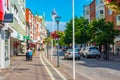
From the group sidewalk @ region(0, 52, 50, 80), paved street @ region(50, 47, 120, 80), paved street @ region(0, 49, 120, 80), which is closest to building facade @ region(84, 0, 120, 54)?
paved street @ region(50, 47, 120, 80)

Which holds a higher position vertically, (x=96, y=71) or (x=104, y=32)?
(x=104, y=32)

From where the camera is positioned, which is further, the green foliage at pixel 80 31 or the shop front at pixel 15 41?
the green foliage at pixel 80 31

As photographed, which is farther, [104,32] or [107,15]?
[107,15]

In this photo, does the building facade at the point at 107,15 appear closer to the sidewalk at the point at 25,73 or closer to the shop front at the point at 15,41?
the shop front at the point at 15,41

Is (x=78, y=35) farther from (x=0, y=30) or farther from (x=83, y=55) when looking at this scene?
(x=0, y=30)

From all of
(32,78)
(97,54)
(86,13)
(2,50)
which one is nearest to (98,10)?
(86,13)

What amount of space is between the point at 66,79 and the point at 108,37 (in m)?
29.4

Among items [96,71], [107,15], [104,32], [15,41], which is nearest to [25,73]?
[96,71]

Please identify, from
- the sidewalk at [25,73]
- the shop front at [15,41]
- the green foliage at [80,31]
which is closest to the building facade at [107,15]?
the green foliage at [80,31]

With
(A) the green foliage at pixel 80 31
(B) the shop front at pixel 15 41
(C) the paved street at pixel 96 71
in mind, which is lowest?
(C) the paved street at pixel 96 71

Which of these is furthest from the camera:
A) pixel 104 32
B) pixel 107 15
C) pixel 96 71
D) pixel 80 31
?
pixel 80 31

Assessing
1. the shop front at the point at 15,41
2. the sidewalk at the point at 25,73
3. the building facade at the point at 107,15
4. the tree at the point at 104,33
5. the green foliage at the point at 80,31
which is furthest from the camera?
the green foliage at the point at 80,31

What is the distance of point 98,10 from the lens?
89625 millimetres

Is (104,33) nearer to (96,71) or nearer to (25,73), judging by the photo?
(96,71)
